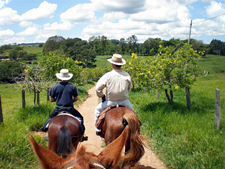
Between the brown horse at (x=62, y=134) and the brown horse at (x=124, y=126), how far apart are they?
627 millimetres

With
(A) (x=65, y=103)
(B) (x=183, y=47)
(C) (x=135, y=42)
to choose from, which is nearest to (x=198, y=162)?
(A) (x=65, y=103)

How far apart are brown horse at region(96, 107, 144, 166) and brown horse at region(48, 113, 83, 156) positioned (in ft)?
2.06

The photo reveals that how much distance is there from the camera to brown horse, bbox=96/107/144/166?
311 cm

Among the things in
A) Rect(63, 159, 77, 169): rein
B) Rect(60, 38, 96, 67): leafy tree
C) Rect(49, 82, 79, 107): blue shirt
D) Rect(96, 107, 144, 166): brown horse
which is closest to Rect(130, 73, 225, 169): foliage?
Rect(96, 107, 144, 166): brown horse

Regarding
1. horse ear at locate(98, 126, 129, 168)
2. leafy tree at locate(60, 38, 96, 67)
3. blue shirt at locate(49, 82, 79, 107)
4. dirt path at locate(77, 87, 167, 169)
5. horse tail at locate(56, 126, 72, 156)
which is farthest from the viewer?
leafy tree at locate(60, 38, 96, 67)

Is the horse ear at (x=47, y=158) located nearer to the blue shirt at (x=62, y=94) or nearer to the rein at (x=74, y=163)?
the rein at (x=74, y=163)

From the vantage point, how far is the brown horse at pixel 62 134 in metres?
3.44

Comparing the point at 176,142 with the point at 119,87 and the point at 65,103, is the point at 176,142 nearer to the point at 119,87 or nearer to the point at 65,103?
the point at 119,87

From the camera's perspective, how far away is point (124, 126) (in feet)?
11.6

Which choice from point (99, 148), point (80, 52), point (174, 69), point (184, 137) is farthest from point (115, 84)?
point (80, 52)

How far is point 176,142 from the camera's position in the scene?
5.00 meters

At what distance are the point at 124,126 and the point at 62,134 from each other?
44.9 inches

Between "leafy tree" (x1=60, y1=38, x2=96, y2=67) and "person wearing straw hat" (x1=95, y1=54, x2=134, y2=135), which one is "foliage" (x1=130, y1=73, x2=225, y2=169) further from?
"leafy tree" (x1=60, y1=38, x2=96, y2=67)

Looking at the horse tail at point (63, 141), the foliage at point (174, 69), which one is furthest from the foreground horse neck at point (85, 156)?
the foliage at point (174, 69)
